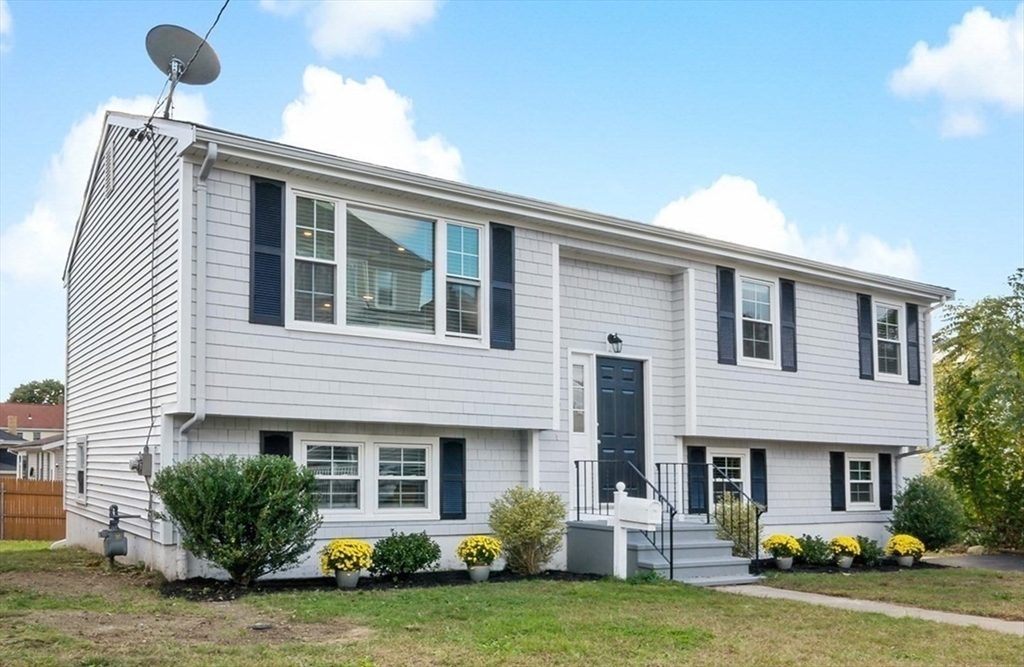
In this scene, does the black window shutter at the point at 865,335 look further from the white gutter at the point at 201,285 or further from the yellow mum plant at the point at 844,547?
the white gutter at the point at 201,285

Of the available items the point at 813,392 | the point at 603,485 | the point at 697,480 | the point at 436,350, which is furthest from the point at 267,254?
the point at 813,392

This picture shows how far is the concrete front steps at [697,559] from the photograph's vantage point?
39.2ft

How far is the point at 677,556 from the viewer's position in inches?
483

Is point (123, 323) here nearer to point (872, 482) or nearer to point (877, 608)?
point (877, 608)

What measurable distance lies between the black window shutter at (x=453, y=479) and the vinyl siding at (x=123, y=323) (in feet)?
11.3

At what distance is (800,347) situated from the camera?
16.2 meters

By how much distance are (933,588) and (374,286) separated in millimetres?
7708

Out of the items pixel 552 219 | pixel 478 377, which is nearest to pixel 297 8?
pixel 552 219

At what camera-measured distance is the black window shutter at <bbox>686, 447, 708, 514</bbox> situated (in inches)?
594

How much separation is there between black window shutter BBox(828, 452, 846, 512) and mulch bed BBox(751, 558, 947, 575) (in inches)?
51.8

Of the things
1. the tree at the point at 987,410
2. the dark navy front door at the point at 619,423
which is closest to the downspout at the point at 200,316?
the dark navy front door at the point at 619,423

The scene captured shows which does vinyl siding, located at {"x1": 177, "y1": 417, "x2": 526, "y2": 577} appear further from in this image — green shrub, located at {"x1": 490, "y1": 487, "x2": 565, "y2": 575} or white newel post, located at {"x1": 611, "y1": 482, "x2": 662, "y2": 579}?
white newel post, located at {"x1": 611, "y1": 482, "x2": 662, "y2": 579}

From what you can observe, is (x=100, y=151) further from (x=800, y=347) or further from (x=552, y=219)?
(x=800, y=347)

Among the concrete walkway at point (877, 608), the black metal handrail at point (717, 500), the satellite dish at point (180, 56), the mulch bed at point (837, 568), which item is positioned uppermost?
the satellite dish at point (180, 56)
